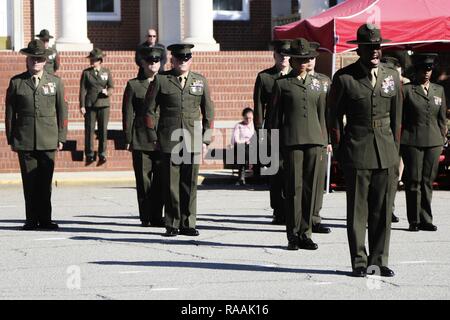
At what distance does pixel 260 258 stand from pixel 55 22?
57.3ft

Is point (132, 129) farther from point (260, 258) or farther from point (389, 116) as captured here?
point (389, 116)

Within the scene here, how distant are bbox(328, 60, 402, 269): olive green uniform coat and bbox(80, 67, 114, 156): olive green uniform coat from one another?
41.1 ft

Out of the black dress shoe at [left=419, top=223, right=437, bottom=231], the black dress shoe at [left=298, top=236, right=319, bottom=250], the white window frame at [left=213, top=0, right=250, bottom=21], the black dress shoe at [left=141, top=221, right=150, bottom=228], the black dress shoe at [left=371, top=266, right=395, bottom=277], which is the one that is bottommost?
the black dress shoe at [left=141, top=221, right=150, bottom=228]

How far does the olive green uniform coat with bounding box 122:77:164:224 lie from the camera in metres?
15.1

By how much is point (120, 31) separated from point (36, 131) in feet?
58.5

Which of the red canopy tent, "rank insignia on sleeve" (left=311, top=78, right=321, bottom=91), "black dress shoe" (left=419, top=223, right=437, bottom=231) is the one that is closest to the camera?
"rank insignia on sleeve" (left=311, top=78, right=321, bottom=91)

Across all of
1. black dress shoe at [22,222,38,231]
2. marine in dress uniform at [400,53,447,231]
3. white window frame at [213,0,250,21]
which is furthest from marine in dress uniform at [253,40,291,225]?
white window frame at [213,0,250,21]

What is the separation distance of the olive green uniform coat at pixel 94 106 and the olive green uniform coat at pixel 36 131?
8.24 m

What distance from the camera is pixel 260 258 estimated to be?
39.4ft

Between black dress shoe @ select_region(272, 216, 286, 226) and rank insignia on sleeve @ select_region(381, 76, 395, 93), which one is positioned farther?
black dress shoe @ select_region(272, 216, 286, 226)

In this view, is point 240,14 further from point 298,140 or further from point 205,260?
point 205,260

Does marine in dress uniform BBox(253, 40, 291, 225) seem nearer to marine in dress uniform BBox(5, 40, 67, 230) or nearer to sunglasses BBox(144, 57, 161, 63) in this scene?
sunglasses BBox(144, 57, 161, 63)
